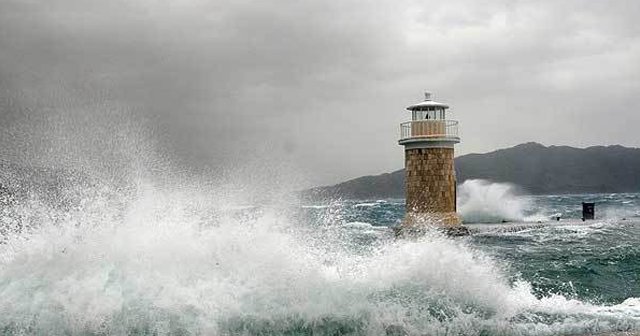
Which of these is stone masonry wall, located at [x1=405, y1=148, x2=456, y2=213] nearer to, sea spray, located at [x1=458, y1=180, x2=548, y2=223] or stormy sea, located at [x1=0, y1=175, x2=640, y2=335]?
sea spray, located at [x1=458, y1=180, x2=548, y2=223]

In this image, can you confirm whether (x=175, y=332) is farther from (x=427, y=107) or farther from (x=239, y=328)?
(x=427, y=107)

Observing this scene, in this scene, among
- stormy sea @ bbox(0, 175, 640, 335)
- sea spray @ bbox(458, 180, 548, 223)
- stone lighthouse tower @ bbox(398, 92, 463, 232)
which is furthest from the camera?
sea spray @ bbox(458, 180, 548, 223)

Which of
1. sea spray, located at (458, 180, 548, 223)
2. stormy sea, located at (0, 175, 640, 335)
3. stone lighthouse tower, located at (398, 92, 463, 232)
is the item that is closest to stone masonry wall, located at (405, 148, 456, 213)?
stone lighthouse tower, located at (398, 92, 463, 232)

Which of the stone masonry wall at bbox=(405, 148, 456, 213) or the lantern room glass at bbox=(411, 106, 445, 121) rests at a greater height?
the lantern room glass at bbox=(411, 106, 445, 121)

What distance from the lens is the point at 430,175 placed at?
20438 mm

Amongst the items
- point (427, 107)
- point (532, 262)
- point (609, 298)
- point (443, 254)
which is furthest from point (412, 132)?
point (443, 254)

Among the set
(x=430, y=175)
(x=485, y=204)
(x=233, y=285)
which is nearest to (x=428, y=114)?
(x=430, y=175)

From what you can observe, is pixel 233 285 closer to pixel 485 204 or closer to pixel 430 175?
pixel 430 175

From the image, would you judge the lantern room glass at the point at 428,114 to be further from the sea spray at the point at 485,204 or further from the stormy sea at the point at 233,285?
the stormy sea at the point at 233,285

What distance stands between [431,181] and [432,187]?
0.67 ft

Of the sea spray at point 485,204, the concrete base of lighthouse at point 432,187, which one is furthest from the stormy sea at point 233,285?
the sea spray at point 485,204

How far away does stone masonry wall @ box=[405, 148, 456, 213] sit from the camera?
20.4 metres

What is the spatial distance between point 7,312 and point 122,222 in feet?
6.19

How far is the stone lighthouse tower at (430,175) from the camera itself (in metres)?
20.4
